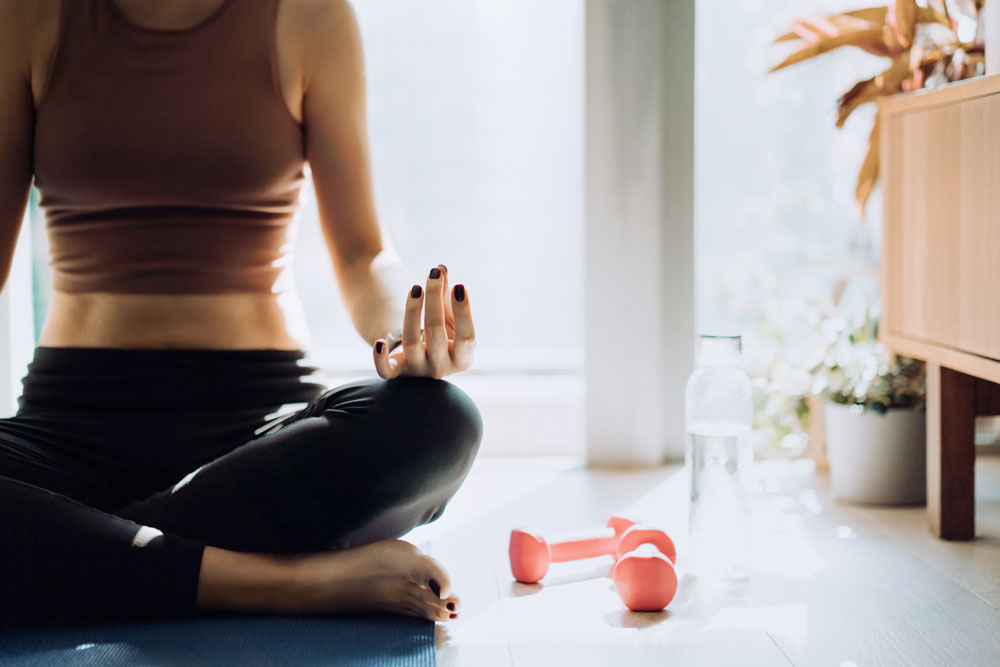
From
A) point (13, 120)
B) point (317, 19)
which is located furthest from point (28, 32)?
point (317, 19)

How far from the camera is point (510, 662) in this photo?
3.46 ft

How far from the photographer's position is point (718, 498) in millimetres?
1413

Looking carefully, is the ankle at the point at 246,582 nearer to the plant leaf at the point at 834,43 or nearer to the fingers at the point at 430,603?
the fingers at the point at 430,603

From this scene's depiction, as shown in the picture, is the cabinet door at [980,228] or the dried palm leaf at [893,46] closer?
the cabinet door at [980,228]

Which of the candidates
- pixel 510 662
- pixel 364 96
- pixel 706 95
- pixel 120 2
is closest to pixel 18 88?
pixel 120 2

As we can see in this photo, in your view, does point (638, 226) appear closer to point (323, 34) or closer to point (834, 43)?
point (834, 43)

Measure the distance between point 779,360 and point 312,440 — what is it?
122cm

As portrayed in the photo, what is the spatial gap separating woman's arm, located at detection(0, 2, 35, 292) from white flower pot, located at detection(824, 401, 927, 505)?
52.9 inches

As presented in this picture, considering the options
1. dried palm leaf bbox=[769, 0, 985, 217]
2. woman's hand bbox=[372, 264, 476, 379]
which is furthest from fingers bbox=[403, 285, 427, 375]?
dried palm leaf bbox=[769, 0, 985, 217]

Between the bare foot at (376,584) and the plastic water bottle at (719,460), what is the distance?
1.35 ft

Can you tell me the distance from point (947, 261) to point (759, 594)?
22.3 inches

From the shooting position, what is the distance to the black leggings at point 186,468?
3.55 feet

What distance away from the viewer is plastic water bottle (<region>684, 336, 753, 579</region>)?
137 cm

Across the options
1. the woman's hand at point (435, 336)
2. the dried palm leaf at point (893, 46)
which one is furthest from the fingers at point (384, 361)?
the dried palm leaf at point (893, 46)
